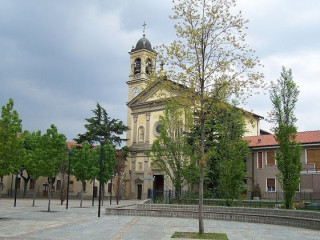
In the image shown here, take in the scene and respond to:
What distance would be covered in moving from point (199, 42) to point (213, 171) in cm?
2130

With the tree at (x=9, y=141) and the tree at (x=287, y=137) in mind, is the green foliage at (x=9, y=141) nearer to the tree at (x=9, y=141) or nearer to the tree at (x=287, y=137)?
the tree at (x=9, y=141)

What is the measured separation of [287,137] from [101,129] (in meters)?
34.5

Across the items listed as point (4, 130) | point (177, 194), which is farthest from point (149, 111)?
point (4, 130)

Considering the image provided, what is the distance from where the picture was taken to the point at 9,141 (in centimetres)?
1962

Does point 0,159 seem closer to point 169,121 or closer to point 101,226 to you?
point 101,226

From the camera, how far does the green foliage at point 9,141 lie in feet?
64.0

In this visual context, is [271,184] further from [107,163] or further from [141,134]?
[141,134]

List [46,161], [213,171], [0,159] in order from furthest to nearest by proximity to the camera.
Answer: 1. [213,171]
2. [46,161]
3. [0,159]

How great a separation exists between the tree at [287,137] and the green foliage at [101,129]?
109 feet

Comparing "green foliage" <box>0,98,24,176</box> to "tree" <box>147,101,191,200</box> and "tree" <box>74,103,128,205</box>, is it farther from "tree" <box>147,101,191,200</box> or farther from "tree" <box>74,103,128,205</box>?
"tree" <box>74,103,128,205</box>

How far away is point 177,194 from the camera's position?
93.2 ft

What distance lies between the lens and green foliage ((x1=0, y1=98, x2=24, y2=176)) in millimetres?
19516

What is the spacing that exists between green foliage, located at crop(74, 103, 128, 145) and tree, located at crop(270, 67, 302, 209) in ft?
109

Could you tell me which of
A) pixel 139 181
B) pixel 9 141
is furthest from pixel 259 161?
pixel 9 141
